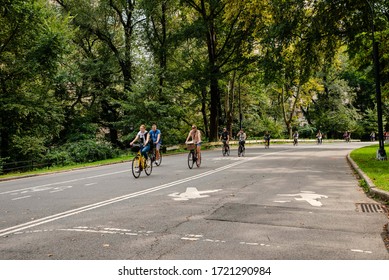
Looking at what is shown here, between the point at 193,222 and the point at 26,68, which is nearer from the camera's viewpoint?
the point at 193,222

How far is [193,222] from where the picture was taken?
635 centimetres

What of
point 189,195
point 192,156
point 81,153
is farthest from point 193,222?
point 81,153

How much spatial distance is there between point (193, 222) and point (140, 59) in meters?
30.0

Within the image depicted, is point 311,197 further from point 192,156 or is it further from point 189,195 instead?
point 192,156

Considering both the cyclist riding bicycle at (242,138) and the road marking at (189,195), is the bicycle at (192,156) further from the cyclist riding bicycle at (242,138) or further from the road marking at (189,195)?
the cyclist riding bicycle at (242,138)

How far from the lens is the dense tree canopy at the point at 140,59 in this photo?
2014 centimetres

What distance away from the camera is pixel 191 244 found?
5.02 meters

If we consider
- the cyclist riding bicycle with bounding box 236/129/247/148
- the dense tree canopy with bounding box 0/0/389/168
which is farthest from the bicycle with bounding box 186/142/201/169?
the dense tree canopy with bounding box 0/0/389/168

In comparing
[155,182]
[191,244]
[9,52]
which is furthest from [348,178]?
[9,52]

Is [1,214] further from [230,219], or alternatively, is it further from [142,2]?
[142,2]

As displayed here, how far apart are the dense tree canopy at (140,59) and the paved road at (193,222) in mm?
11867

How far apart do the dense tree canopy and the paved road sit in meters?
11.9

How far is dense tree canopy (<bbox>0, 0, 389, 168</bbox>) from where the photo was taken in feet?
66.1

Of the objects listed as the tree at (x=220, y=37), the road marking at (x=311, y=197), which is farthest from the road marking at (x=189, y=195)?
the tree at (x=220, y=37)
